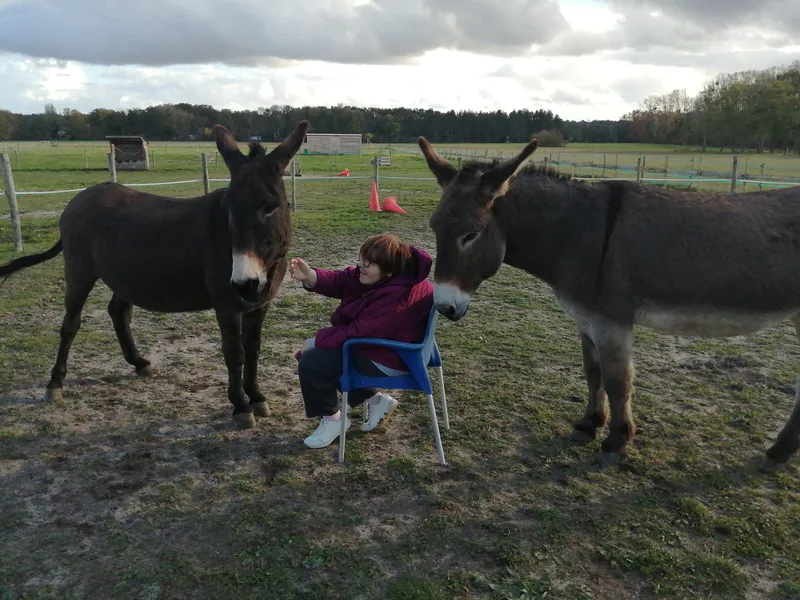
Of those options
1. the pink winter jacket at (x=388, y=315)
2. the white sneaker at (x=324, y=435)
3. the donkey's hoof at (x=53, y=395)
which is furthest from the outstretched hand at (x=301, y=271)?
the donkey's hoof at (x=53, y=395)

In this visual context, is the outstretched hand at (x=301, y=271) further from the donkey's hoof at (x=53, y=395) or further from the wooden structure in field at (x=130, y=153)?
Answer: the wooden structure in field at (x=130, y=153)

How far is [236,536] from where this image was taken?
118 inches

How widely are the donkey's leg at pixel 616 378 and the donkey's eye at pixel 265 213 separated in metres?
2.27

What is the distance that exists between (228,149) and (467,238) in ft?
6.06

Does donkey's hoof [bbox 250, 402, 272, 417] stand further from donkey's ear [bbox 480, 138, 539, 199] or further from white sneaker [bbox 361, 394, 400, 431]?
donkey's ear [bbox 480, 138, 539, 199]

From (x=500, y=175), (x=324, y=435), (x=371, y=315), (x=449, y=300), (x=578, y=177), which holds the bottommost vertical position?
(x=324, y=435)

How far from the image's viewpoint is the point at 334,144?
57250 mm

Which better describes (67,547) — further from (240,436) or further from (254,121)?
(254,121)

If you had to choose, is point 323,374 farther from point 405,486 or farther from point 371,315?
point 405,486

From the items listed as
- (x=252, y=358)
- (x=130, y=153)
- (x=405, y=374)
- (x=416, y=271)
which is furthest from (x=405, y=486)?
(x=130, y=153)

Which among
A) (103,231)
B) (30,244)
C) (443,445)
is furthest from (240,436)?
(30,244)

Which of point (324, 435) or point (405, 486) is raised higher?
point (324, 435)

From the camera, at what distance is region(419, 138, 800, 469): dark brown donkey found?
137 inches

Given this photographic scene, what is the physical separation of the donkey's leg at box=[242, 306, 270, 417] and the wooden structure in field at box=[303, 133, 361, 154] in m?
55.1
